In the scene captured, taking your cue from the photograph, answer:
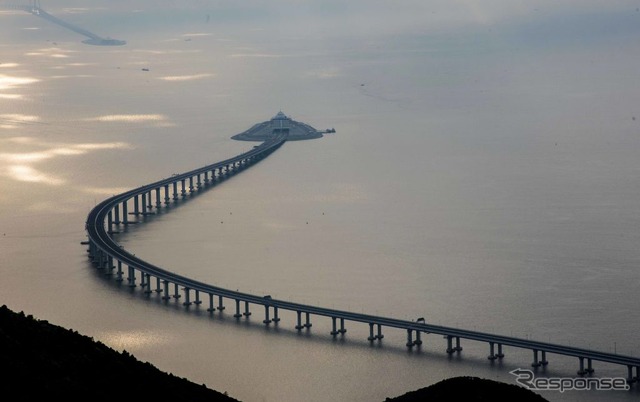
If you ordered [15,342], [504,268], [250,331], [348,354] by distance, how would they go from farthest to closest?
[504,268] < [250,331] < [348,354] < [15,342]

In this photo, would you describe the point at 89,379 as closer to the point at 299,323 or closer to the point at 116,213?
the point at 299,323

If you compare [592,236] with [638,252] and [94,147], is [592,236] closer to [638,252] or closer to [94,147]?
[638,252]

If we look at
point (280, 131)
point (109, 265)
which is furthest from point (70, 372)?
point (280, 131)

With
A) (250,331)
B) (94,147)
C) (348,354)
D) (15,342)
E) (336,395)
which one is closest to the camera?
(15,342)

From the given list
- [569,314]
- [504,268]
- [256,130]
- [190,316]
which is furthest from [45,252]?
[256,130]

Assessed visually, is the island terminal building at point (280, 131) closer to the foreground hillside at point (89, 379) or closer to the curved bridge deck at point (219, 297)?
the curved bridge deck at point (219, 297)

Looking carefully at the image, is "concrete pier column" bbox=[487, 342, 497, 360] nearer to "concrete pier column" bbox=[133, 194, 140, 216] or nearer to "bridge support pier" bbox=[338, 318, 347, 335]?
"bridge support pier" bbox=[338, 318, 347, 335]

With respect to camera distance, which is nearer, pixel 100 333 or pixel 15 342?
pixel 15 342
